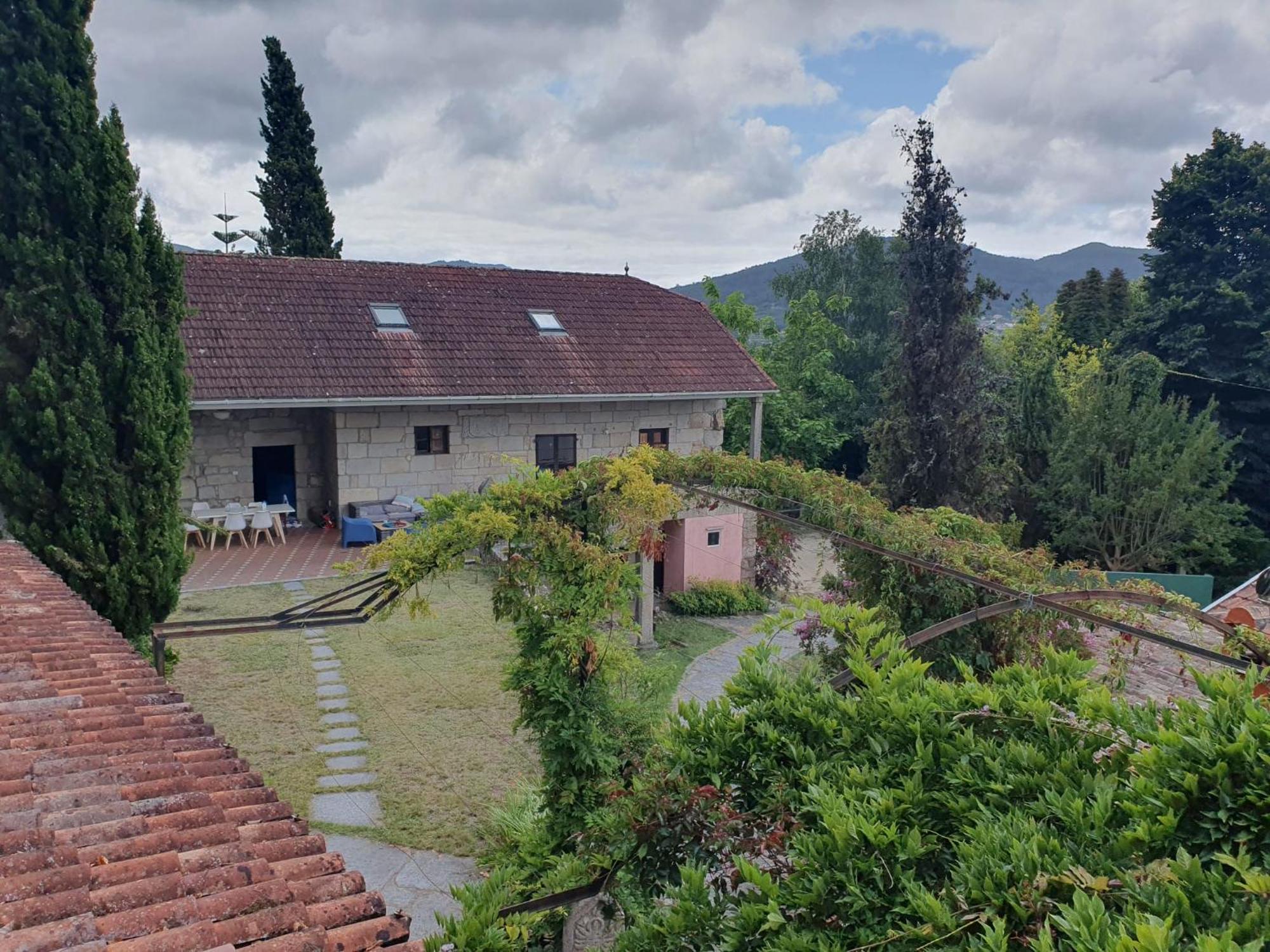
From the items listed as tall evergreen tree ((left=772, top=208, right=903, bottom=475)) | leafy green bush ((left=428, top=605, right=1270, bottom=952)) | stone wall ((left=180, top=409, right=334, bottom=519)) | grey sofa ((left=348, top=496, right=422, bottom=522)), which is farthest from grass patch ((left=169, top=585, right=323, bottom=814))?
tall evergreen tree ((left=772, top=208, right=903, bottom=475))

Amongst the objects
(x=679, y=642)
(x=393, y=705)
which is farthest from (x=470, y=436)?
(x=393, y=705)

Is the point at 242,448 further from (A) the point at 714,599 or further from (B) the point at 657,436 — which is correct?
(A) the point at 714,599

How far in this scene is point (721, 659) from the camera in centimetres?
1279

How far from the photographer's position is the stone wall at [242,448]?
15328 millimetres

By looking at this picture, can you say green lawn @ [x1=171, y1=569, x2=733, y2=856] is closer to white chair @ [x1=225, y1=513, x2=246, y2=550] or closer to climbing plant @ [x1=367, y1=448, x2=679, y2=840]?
climbing plant @ [x1=367, y1=448, x2=679, y2=840]

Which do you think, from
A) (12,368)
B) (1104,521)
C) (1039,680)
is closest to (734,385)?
(1104,521)

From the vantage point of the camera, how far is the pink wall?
50.7 ft

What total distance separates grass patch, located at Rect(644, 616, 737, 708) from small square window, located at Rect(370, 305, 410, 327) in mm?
7456

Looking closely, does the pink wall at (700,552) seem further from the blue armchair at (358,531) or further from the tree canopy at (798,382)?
the tree canopy at (798,382)

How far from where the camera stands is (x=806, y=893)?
2951mm

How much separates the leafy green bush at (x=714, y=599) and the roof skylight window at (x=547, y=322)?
19.6 feet

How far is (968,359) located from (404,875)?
41.7 ft

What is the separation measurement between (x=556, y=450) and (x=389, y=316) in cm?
406

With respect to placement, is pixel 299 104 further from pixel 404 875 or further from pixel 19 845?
pixel 19 845
